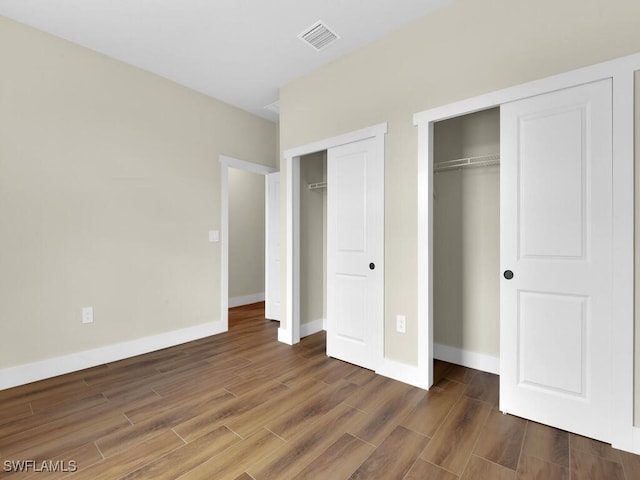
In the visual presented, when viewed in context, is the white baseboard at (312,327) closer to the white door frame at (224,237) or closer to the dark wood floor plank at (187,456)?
the white door frame at (224,237)

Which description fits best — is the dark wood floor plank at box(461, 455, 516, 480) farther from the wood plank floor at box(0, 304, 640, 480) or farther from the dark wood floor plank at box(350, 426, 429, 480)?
the dark wood floor plank at box(350, 426, 429, 480)

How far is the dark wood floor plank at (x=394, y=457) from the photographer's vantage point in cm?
152

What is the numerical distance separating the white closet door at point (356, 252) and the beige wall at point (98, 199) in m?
1.64

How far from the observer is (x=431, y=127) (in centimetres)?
242

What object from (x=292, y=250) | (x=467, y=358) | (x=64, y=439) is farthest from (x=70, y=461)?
(x=467, y=358)

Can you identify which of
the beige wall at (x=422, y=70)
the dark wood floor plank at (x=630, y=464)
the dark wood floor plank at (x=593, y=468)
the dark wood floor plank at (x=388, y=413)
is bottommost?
the dark wood floor plank at (x=388, y=413)

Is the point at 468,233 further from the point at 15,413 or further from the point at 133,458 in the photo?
the point at 15,413

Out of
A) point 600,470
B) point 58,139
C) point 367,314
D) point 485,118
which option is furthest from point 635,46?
point 58,139

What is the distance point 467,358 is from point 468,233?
113 centimetres

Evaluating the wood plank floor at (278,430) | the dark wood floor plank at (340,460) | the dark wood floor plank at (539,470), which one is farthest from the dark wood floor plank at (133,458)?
the dark wood floor plank at (539,470)

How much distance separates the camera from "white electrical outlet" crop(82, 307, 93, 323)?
280cm

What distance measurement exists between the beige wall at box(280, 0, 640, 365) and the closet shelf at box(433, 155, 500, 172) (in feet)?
1.54

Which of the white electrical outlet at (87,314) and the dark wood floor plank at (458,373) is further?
the white electrical outlet at (87,314)

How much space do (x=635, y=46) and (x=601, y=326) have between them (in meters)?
1.52
